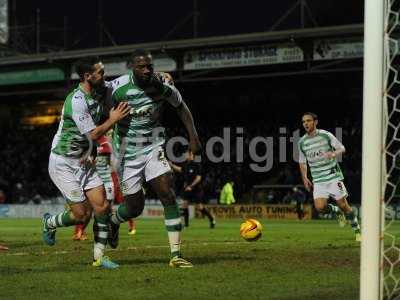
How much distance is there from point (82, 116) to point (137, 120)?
616 millimetres

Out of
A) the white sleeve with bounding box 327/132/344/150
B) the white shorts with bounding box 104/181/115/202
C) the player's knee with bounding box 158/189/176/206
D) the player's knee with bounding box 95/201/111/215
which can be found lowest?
the white shorts with bounding box 104/181/115/202

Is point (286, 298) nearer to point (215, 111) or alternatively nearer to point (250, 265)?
point (250, 265)

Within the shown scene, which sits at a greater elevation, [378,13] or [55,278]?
[378,13]

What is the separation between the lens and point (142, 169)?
28.1 ft

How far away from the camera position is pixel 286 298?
19.3ft

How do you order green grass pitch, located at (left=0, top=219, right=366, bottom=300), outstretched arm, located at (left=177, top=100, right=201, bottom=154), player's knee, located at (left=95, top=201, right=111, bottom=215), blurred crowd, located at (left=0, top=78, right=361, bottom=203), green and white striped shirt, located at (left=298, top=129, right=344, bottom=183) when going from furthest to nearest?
blurred crowd, located at (left=0, top=78, right=361, bottom=203)
green and white striped shirt, located at (left=298, top=129, right=344, bottom=183)
player's knee, located at (left=95, top=201, right=111, bottom=215)
outstretched arm, located at (left=177, top=100, right=201, bottom=154)
green grass pitch, located at (left=0, top=219, right=366, bottom=300)

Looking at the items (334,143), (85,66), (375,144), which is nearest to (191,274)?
(85,66)

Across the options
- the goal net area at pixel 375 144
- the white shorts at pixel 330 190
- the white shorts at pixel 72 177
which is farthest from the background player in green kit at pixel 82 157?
the white shorts at pixel 330 190

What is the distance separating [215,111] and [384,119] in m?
34.3

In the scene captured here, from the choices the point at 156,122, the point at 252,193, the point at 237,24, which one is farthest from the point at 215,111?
the point at 156,122

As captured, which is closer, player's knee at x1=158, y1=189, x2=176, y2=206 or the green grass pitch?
the green grass pitch

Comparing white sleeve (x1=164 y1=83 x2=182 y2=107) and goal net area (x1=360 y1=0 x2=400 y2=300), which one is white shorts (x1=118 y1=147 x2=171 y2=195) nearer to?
white sleeve (x1=164 y1=83 x2=182 y2=107)

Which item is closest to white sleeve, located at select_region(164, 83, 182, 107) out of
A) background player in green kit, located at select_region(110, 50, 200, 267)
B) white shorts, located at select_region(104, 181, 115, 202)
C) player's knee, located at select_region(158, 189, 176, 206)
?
background player in green kit, located at select_region(110, 50, 200, 267)

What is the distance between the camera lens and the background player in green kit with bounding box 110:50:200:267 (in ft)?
27.4
